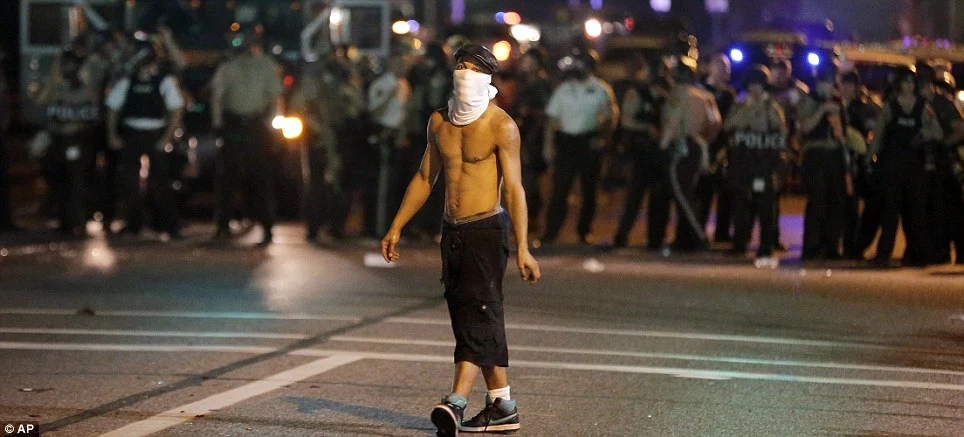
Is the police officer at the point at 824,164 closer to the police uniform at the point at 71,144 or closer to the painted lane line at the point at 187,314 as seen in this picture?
the painted lane line at the point at 187,314

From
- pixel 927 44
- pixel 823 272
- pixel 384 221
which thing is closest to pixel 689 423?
pixel 823 272

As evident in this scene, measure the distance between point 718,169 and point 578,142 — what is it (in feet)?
4.98

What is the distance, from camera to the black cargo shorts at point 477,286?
7.86m

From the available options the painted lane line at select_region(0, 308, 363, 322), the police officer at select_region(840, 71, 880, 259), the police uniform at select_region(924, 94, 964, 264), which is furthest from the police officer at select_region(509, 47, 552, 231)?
the painted lane line at select_region(0, 308, 363, 322)

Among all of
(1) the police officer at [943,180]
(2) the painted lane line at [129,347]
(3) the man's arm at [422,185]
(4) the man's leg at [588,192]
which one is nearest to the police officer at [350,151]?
(4) the man's leg at [588,192]

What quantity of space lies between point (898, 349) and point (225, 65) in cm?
893

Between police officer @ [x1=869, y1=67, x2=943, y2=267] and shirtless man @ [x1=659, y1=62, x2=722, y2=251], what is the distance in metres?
1.79

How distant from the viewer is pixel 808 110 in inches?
628

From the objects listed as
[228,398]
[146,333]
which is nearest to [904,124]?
[146,333]

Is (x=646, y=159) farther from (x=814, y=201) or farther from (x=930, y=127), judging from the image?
(x=930, y=127)

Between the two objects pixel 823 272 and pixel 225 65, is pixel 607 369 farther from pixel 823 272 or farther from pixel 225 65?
pixel 225 65

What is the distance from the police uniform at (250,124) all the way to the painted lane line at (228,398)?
299 inches

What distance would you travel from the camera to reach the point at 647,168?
56.5ft

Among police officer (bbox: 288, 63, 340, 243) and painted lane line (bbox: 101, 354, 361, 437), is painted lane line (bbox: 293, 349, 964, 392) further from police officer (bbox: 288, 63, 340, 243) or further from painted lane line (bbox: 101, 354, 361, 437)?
police officer (bbox: 288, 63, 340, 243)
